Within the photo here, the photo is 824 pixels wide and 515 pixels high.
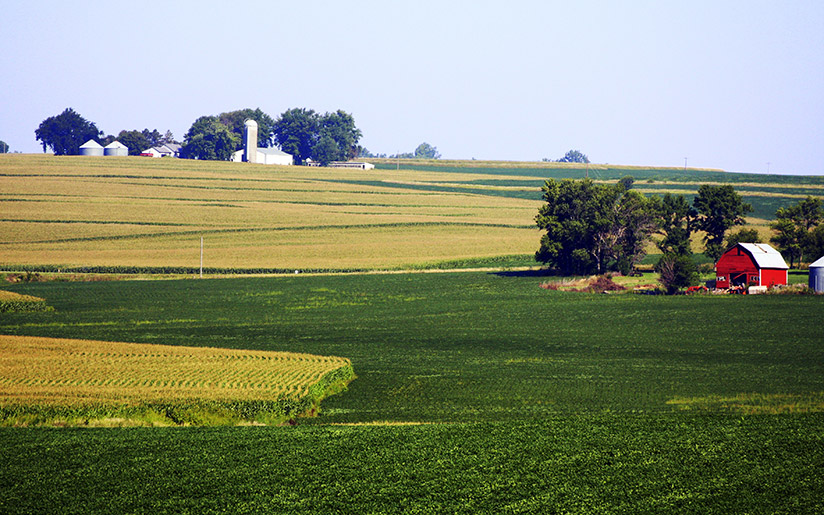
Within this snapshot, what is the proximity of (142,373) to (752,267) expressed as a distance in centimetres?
6141

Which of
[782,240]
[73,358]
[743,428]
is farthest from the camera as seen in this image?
[782,240]

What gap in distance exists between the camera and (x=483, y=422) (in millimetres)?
28938

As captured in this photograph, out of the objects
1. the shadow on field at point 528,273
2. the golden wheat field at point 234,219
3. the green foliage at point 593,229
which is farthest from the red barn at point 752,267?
the golden wheat field at point 234,219

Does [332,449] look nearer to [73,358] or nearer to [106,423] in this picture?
[106,423]

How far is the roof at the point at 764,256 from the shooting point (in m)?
77.9

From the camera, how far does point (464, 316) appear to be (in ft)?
208

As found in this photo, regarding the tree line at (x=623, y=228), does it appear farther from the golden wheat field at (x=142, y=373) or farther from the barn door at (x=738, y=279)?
the golden wheat field at (x=142, y=373)

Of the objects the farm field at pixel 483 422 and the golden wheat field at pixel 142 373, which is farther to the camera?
the golden wheat field at pixel 142 373

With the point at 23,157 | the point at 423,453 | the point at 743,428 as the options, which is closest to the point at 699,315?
the point at 743,428

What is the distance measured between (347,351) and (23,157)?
154 metres

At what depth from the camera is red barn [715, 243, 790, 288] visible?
3066 inches

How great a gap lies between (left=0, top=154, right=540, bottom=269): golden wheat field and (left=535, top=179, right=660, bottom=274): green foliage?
12.1 m

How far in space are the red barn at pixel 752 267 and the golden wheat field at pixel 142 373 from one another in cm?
5104

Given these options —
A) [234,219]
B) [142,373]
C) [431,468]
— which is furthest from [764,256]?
[234,219]
